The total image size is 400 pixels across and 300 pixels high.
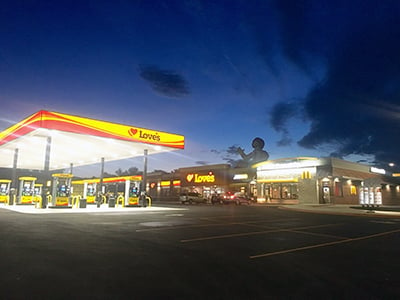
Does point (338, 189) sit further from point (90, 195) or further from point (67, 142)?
point (67, 142)

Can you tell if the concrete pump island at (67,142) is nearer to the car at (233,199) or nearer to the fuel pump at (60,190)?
the fuel pump at (60,190)

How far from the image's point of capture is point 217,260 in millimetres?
6227

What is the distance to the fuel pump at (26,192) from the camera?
30.9m

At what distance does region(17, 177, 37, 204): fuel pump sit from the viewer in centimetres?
3091

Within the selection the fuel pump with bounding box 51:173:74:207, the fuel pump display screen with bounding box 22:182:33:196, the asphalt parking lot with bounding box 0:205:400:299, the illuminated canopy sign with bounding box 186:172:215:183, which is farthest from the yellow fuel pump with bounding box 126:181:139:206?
the illuminated canopy sign with bounding box 186:172:215:183

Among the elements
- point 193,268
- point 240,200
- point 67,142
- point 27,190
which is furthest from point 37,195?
point 240,200

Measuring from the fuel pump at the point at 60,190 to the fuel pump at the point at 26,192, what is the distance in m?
9.52

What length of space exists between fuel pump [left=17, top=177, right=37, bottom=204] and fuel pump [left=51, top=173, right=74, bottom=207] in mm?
9518

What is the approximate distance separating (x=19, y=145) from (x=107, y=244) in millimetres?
23672

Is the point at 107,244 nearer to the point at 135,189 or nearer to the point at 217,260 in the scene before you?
the point at 217,260

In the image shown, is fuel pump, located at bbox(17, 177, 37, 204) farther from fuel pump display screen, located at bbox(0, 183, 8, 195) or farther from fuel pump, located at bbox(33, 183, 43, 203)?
fuel pump display screen, located at bbox(0, 183, 8, 195)

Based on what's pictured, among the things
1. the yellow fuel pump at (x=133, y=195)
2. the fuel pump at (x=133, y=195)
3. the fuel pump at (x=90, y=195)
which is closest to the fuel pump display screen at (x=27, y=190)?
the fuel pump at (x=90, y=195)

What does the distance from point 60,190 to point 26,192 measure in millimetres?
10611

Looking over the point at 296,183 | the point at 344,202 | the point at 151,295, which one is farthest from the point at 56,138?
the point at 344,202
